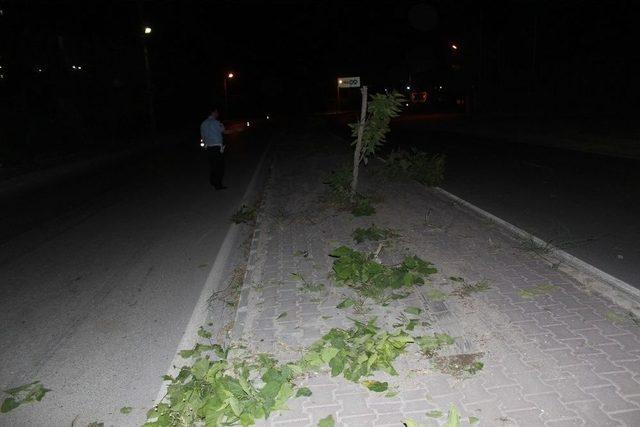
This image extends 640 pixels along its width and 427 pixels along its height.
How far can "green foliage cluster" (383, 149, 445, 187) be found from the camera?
11125 mm

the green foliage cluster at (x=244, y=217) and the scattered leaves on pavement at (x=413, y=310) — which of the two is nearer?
the scattered leaves on pavement at (x=413, y=310)

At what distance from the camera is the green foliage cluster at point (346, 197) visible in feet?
27.4

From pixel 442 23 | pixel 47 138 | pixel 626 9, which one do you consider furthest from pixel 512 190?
pixel 442 23

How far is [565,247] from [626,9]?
108 feet

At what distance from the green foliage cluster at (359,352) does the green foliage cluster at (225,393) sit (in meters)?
0.27

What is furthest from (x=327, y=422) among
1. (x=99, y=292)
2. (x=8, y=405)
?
(x=99, y=292)

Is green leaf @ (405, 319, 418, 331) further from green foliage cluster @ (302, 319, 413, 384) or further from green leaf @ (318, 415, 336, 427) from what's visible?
green leaf @ (318, 415, 336, 427)

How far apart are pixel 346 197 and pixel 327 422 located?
630 centimetres

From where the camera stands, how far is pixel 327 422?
323cm

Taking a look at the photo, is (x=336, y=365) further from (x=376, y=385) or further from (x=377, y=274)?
(x=377, y=274)

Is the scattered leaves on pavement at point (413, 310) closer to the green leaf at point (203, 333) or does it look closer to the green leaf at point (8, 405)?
the green leaf at point (203, 333)

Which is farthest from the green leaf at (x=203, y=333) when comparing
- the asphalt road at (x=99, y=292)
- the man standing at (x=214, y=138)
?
the man standing at (x=214, y=138)

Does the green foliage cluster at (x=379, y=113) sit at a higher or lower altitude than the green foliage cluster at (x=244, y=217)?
higher

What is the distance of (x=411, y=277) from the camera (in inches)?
207
